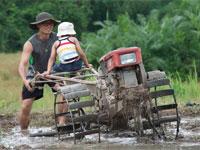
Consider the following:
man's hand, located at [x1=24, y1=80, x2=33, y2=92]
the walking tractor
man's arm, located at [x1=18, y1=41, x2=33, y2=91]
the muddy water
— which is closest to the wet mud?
the muddy water

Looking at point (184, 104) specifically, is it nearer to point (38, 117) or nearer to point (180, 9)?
point (38, 117)

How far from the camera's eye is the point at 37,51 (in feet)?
31.8

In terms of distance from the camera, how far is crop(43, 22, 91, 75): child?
29.2 ft

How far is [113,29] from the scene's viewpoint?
1277 inches

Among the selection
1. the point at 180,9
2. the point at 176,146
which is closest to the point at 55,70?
the point at 176,146

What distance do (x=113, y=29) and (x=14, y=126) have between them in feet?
72.1

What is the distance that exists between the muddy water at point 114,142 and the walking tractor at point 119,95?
14 centimetres

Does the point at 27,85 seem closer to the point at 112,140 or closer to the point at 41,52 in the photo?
the point at 41,52

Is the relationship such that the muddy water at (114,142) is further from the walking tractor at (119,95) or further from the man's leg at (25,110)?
the man's leg at (25,110)

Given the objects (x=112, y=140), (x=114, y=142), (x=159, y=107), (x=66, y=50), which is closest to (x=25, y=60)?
(x=66, y=50)

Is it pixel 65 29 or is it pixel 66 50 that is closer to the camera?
pixel 65 29

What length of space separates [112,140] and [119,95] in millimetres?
1057

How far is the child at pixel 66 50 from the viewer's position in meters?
8.90

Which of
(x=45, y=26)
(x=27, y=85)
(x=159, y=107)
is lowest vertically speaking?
(x=159, y=107)
